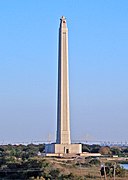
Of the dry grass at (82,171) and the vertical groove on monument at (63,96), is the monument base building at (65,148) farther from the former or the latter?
the dry grass at (82,171)

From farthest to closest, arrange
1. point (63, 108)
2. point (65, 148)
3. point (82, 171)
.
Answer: point (65, 148)
point (63, 108)
point (82, 171)

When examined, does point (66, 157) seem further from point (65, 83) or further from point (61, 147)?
point (65, 83)

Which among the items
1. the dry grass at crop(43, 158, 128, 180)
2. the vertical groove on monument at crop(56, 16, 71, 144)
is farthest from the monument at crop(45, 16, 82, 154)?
the dry grass at crop(43, 158, 128, 180)

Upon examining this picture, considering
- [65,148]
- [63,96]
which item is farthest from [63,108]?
[65,148]

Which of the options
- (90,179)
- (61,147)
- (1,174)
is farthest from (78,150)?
(90,179)

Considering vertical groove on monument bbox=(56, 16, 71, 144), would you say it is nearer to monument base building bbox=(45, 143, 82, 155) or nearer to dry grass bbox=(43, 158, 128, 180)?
monument base building bbox=(45, 143, 82, 155)

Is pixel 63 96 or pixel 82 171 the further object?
pixel 63 96

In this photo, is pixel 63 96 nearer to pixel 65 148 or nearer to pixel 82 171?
pixel 65 148
